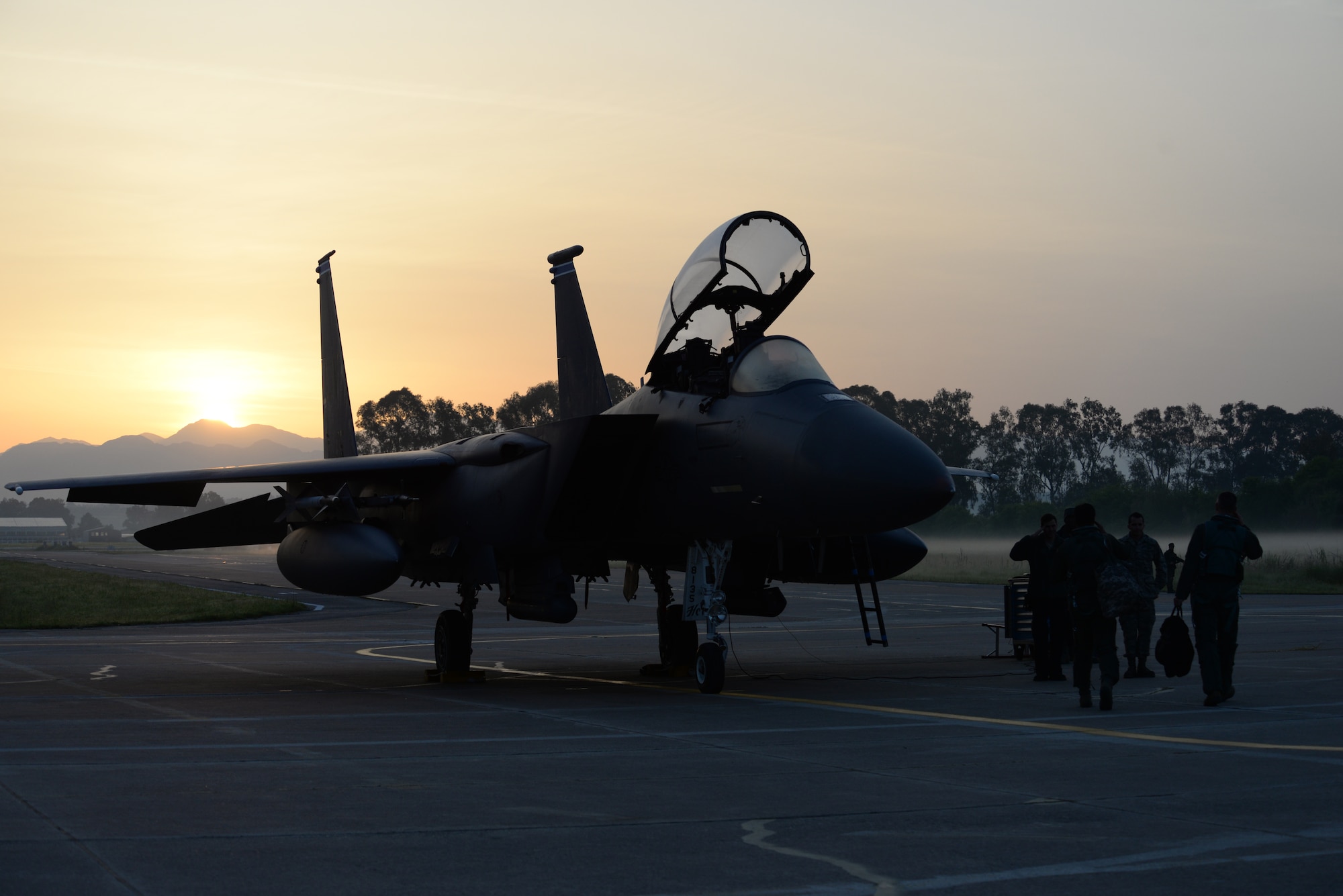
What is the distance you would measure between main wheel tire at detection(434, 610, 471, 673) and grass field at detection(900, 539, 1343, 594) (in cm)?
1885

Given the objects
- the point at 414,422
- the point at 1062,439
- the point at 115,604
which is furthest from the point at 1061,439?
the point at 115,604

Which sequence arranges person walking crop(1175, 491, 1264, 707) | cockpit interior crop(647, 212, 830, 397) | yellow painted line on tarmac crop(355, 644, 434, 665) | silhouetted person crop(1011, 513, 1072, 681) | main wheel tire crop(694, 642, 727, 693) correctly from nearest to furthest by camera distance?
person walking crop(1175, 491, 1264, 707)
main wheel tire crop(694, 642, 727, 693)
cockpit interior crop(647, 212, 830, 397)
silhouetted person crop(1011, 513, 1072, 681)
yellow painted line on tarmac crop(355, 644, 434, 665)

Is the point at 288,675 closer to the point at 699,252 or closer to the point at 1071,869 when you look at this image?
the point at 699,252

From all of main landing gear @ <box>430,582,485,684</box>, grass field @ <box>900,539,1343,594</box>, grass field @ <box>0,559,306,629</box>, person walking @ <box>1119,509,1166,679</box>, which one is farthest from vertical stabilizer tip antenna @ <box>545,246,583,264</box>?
grass field @ <box>900,539,1343,594</box>

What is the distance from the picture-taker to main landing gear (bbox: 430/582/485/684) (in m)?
→ 14.4

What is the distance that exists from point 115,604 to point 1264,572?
3529cm

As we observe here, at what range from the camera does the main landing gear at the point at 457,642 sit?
14.4 m

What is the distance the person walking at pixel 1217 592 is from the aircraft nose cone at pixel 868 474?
2.47 metres

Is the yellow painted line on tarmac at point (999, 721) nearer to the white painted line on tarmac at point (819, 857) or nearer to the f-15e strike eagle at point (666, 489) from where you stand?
the f-15e strike eagle at point (666, 489)

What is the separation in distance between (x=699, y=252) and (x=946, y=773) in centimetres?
688

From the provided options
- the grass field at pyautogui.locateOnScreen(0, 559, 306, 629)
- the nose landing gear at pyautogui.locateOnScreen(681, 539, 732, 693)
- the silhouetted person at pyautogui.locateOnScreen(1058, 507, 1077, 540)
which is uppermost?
the silhouetted person at pyautogui.locateOnScreen(1058, 507, 1077, 540)

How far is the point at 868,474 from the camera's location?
1091 cm

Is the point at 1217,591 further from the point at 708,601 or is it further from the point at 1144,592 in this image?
the point at 708,601

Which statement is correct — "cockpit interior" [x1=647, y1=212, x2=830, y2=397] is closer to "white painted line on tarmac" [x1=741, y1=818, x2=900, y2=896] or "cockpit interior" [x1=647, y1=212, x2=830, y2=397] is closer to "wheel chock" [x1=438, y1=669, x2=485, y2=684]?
"wheel chock" [x1=438, y1=669, x2=485, y2=684]
